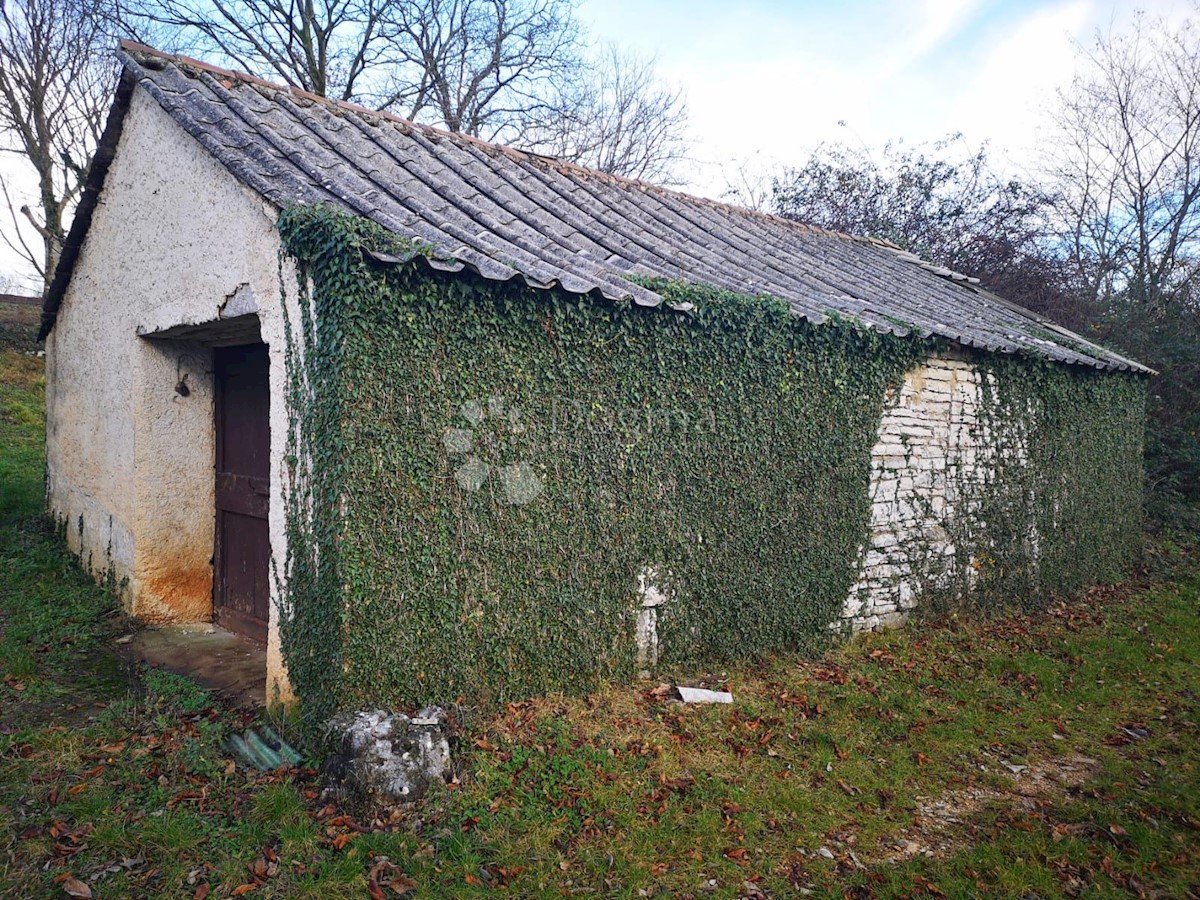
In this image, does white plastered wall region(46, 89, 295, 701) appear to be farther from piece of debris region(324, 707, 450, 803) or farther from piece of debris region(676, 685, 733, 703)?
piece of debris region(676, 685, 733, 703)

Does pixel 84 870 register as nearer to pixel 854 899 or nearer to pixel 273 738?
pixel 273 738

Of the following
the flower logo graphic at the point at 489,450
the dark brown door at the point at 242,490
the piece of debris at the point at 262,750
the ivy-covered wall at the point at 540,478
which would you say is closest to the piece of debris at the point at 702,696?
the ivy-covered wall at the point at 540,478

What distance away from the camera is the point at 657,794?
3.74m

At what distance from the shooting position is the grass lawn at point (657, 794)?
3.09 m

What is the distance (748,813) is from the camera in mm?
3645

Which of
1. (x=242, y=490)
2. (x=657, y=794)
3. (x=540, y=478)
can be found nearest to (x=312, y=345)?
(x=540, y=478)

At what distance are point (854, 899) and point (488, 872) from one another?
1.56 meters

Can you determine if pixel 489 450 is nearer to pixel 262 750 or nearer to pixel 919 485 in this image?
pixel 262 750

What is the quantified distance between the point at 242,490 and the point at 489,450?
2.56 meters

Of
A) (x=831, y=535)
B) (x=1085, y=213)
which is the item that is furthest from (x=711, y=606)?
(x=1085, y=213)

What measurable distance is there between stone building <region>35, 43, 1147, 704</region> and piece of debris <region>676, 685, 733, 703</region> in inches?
13.2

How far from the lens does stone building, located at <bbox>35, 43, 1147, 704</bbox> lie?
4.17 meters

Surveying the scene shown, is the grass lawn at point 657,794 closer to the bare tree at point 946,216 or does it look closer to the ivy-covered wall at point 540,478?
the ivy-covered wall at point 540,478

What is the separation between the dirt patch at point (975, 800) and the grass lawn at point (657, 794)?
0.5 inches
